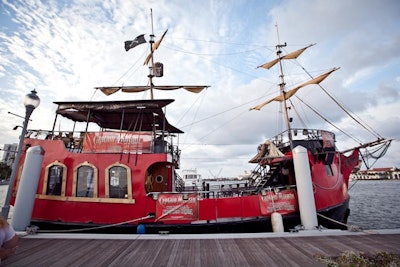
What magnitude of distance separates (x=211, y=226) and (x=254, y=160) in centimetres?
540

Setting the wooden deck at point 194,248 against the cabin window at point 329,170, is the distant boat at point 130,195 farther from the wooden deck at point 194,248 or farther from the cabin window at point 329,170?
the wooden deck at point 194,248

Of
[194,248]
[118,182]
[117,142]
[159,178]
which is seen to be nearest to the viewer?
[194,248]

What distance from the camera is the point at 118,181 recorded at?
873 cm

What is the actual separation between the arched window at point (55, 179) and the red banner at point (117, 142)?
1.29 metres

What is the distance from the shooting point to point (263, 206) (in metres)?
8.39

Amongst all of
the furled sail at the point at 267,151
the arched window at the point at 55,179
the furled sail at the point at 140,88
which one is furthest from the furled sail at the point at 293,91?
the arched window at the point at 55,179

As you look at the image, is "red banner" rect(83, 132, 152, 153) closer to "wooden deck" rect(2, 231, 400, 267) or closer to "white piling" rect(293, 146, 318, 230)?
"wooden deck" rect(2, 231, 400, 267)

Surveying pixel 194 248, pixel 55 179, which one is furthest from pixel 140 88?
pixel 194 248

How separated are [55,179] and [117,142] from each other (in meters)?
3.16

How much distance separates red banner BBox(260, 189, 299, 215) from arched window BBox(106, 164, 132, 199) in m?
5.68

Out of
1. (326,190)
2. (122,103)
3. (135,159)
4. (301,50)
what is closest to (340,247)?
(326,190)

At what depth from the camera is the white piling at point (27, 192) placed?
662cm

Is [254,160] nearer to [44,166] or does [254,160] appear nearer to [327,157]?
[327,157]

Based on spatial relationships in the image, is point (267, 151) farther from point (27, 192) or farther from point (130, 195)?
point (27, 192)
